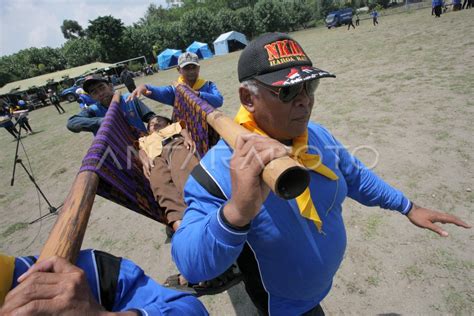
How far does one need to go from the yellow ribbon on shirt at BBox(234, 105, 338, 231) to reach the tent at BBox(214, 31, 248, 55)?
43.9 meters

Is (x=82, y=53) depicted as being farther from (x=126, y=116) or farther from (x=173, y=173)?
(x=173, y=173)

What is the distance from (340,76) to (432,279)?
8941mm

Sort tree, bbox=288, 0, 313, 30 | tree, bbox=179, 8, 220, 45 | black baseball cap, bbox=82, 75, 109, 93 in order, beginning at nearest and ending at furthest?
black baseball cap, bbox=82, 75, 109, 93, tree, bbox=179, 8, 220, 45, tree, bbox=288, 0, 313, 30

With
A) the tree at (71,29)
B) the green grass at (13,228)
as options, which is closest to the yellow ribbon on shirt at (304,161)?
the green grass at (13,228)

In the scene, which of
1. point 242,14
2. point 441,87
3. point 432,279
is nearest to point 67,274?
point 432,279

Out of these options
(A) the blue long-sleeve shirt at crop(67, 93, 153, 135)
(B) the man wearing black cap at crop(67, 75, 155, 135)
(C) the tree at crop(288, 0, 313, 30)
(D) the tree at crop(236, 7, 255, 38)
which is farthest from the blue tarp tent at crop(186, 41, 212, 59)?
(A) the blue long-sleeve shirt at crop(67, 93, 153, 135)

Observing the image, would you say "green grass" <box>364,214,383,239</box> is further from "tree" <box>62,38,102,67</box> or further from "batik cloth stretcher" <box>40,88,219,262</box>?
"tree" <box>62,38,102,67</box>

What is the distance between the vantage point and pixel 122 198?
2322 millimetres

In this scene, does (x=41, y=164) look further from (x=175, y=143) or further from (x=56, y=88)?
(x=56, y=88)

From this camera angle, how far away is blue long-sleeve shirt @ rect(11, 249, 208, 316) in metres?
1.01

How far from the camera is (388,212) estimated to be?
353 cm

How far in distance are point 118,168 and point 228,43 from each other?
1769 inches

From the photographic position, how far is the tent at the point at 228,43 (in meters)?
42.4

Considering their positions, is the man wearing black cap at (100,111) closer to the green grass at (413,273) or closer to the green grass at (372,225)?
the green grass at (372,225)
